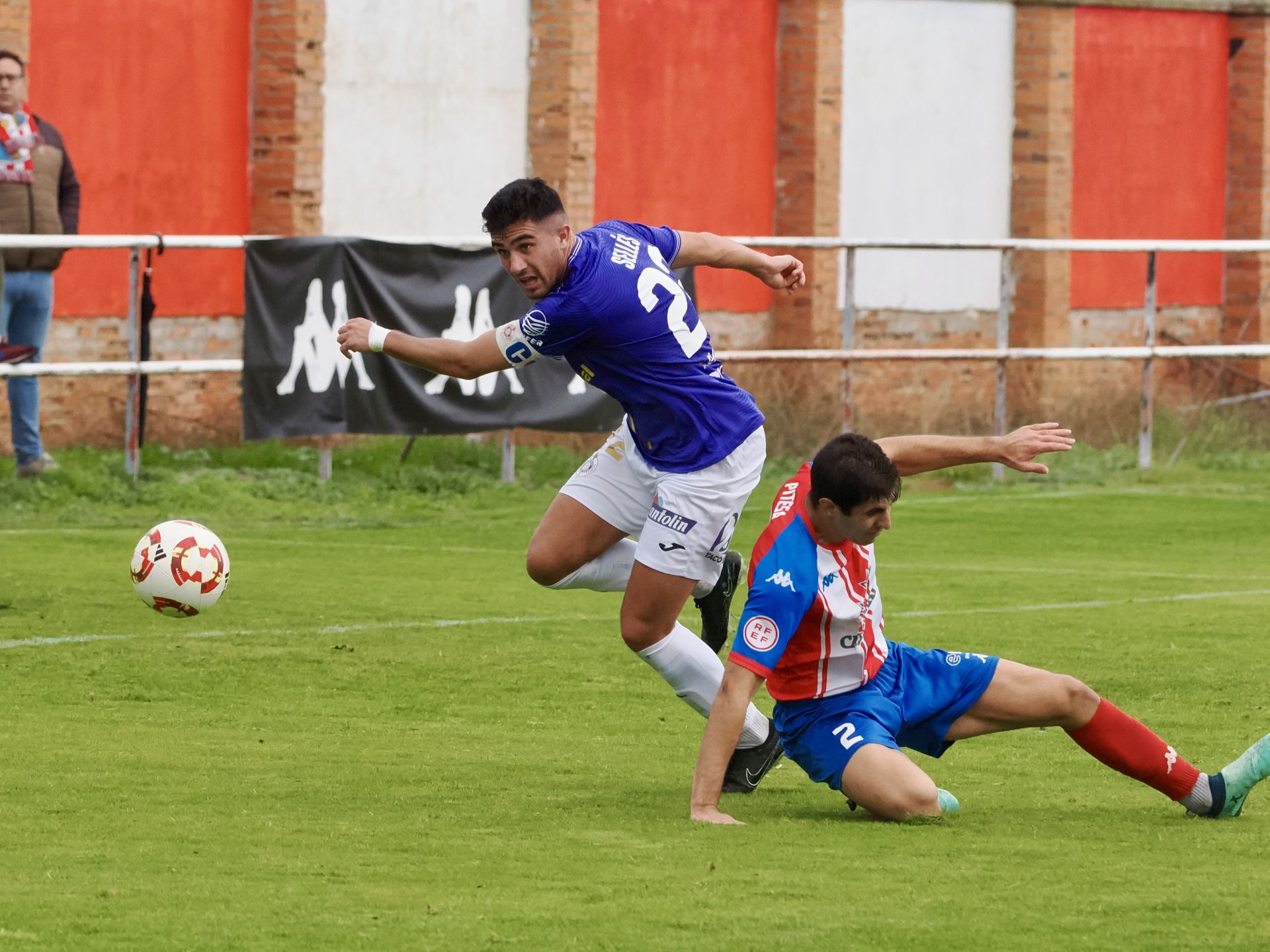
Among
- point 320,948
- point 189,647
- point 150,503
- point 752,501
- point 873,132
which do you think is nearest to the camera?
point 320,948

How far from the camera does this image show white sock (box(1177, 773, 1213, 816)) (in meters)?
6.58

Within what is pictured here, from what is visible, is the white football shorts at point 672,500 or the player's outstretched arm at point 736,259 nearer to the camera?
the white football shorts at point 672,500

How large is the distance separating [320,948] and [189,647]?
5111mm

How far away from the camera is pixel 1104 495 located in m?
17.1

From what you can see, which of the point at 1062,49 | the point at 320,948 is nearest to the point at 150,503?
the point at 320,948

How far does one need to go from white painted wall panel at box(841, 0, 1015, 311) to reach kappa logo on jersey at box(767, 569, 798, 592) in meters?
17.7

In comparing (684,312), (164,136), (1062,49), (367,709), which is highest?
(1062,49)

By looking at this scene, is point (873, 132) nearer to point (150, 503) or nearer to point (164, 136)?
point (164, 136)

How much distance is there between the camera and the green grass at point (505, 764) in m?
5.22

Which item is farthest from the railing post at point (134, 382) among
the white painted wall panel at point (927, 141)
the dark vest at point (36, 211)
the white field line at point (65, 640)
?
the white painted wall panel at point (927, 141)

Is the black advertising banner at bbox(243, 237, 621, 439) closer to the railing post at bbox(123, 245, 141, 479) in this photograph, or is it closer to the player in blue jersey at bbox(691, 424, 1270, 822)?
the railing post at bbox(123, 245, 141, 479)

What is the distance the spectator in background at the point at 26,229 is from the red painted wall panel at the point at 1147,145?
13590 mm

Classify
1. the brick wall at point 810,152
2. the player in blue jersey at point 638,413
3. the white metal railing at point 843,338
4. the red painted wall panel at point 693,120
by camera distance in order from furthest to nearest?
the brick wall at point 810,152 < the red painted wall panel at point 693,120 < the white metal railing at point 843,338 < the player in blue jersey at point 638,413

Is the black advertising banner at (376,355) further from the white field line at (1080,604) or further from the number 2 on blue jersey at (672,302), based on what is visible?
the number 2 on blue jersey at (672,302)
